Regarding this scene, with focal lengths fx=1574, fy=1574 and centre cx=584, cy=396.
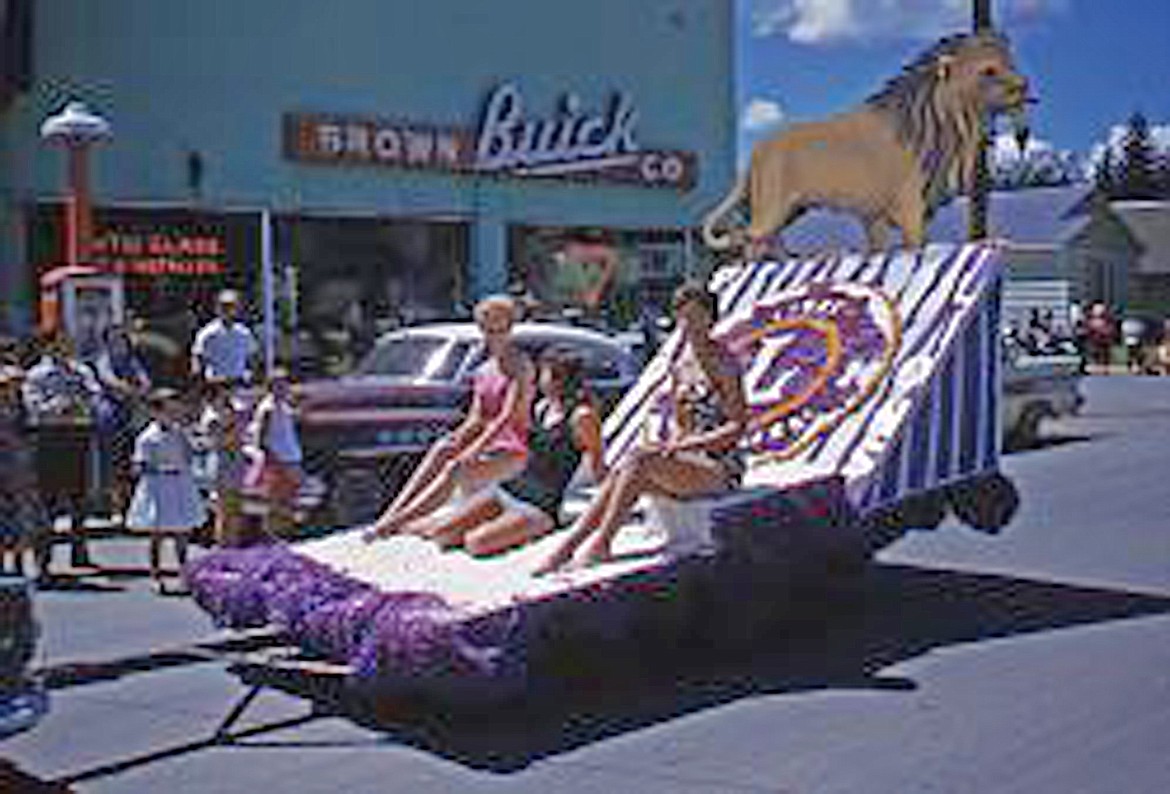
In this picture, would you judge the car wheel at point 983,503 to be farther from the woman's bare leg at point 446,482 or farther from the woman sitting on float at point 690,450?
the woman's bare leg at point 446,482

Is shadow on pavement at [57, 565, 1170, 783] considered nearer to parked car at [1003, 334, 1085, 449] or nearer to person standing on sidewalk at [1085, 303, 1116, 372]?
parked car at [1003, 334, 1085, 449]

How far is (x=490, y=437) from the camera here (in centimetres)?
798

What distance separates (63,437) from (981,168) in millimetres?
6238

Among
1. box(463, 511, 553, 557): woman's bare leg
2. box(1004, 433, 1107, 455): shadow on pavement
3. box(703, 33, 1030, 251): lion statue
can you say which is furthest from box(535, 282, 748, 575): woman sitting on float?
box(1004, 433, 1107, 455): shadow on pavement

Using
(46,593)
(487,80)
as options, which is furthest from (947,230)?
(46,593)

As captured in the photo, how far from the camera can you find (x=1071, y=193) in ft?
164

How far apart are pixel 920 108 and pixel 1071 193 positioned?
42832 mm

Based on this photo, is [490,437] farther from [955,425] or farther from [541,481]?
[955,425]

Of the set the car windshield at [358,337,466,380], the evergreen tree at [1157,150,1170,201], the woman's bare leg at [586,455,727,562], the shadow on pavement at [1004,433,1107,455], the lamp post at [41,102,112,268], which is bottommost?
the shadow on pavement at [1004,433,1107,455]

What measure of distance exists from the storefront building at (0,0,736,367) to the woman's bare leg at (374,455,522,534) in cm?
1098

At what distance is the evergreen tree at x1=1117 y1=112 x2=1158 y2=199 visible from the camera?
307 feet

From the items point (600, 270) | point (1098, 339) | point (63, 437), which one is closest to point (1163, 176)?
point (1098, 339)

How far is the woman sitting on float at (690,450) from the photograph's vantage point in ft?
23.8

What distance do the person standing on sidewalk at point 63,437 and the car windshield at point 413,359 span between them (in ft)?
8.34
